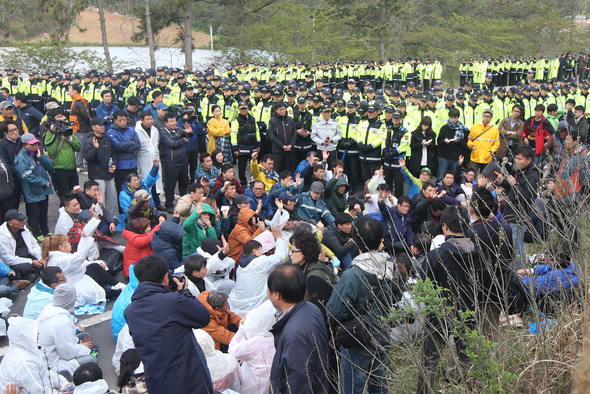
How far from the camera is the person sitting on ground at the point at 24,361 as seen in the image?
13.4ft

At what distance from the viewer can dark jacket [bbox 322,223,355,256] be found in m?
6.02

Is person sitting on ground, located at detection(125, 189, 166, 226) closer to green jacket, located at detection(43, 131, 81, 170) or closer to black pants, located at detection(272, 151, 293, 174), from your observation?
green jacket, located at detection(43, 131, 81, 170)

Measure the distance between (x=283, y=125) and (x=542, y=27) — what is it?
3395 centimetres

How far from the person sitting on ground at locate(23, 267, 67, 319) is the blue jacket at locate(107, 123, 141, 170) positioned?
3.56 metres

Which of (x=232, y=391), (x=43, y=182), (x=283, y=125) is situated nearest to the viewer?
(x=232, y=391)

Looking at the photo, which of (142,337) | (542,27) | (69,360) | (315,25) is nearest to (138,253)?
Result: (69,360)

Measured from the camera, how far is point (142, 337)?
3.37 m

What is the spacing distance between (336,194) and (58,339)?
4253mm

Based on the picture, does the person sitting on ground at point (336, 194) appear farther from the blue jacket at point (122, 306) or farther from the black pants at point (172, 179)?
the blue jacket at point (122, 306)

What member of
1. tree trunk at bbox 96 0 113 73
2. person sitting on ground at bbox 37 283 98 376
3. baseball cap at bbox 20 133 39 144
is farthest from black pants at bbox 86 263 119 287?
tree trunk at bbox 96 0 113 73

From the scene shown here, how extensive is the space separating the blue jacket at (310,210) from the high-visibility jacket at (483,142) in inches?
151

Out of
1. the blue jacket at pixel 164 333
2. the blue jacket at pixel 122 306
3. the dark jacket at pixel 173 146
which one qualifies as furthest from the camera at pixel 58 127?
the blue jacket at pixel 164 333

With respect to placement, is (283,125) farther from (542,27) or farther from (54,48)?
(542,27)

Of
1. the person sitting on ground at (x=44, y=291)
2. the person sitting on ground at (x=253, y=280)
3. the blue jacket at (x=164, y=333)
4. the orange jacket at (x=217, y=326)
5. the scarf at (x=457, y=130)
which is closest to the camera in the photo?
the blue jacket at (x=164, y=333)
